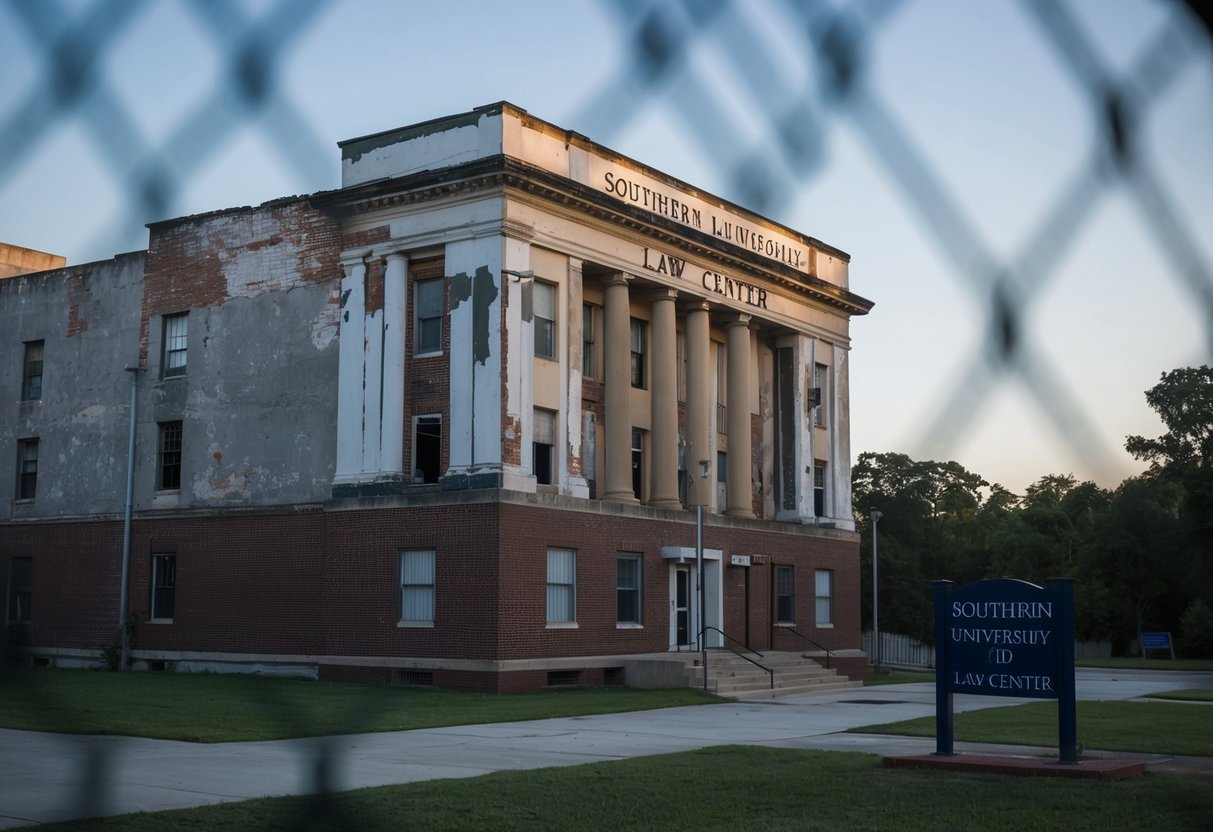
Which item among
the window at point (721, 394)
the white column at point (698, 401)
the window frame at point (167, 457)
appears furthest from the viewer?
the window at point (721, 394)

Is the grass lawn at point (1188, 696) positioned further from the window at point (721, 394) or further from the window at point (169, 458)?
the window at point (169, 458)

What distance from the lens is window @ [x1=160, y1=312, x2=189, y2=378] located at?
39812mm

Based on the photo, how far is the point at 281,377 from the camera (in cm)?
3747

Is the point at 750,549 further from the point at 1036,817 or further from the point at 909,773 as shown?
the point at 1036,817

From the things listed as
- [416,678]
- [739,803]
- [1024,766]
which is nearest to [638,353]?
[416,678]

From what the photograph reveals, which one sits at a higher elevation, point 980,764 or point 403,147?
point 403,147

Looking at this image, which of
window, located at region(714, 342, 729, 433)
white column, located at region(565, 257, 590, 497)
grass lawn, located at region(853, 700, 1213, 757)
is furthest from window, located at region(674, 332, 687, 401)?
grass lawn, located at region(853, 700, 1213, 757)

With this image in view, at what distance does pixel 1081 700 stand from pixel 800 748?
16080mm

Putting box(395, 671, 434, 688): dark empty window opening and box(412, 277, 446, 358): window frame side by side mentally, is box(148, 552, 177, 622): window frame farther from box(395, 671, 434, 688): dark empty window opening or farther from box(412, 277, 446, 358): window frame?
box(412, 277, 446, 358): window frame

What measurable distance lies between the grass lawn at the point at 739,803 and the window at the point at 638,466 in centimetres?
2394

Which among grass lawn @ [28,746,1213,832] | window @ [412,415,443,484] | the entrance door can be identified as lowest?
grass lawn @ [28,746,1213,832]

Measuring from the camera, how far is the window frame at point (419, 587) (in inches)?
1331

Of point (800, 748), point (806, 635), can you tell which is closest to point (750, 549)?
point (806, 635)

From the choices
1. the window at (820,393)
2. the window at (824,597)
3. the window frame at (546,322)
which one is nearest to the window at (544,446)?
the window frame at (546,322)
